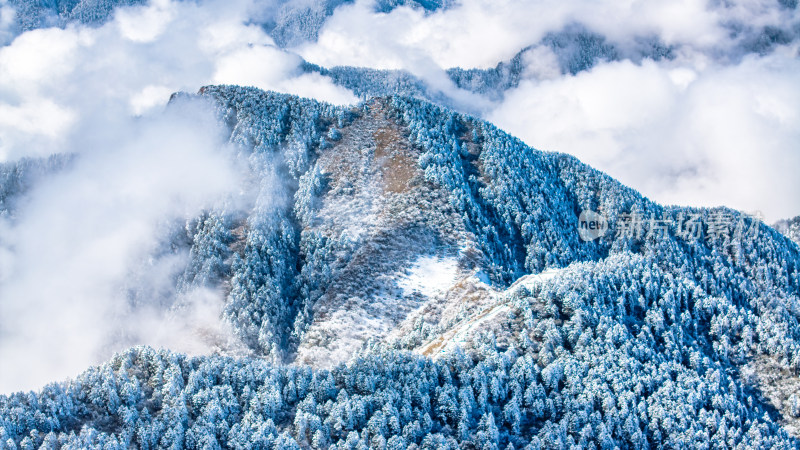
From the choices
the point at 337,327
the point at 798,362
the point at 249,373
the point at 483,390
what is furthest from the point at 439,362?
the point at 798,362

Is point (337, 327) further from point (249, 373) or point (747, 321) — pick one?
point (747, 321)

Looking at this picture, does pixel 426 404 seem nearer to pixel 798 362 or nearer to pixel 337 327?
pixel 337 327

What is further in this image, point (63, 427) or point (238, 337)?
point (238, 337)

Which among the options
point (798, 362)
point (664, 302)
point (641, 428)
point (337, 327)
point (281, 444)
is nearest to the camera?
point (281, 444)

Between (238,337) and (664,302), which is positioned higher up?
(238,337)

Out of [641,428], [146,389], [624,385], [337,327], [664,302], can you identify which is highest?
[337,327]

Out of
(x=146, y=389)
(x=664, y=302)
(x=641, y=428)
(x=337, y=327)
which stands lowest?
(x=641, y=428)

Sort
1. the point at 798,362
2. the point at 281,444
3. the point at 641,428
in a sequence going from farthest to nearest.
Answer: the point at 798,362 → the point at 641,428 → the point at 281,444

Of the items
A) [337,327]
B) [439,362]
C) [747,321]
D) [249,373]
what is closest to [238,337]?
[337,327]

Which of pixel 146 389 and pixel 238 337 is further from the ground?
pixel 238 337
